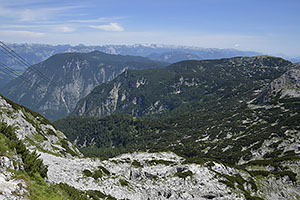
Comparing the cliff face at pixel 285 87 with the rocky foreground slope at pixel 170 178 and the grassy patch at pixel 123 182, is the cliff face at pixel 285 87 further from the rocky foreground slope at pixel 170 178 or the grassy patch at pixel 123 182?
the grassy patch at pixel 123 182

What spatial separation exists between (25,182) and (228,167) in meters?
49.5

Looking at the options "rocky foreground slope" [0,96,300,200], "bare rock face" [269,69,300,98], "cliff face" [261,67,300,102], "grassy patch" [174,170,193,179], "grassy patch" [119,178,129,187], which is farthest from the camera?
"bare rock face" [269,69,300,98]

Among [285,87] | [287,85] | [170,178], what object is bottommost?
[170,178]

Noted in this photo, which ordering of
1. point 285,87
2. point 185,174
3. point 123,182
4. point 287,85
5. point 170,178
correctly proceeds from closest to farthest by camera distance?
point 123,182
point 185,174
point 170,178
point 285,87
point 287,85

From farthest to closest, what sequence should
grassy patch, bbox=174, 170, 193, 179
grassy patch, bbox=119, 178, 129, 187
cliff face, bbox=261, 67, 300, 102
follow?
cliff face, bbox=261, 67, 300, 102, grassy patch, bbox=174, 170, 193, 179, grassy patch, bbox=119, 178, 129, 187

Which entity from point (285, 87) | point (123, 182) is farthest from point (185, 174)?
point (285, 87)

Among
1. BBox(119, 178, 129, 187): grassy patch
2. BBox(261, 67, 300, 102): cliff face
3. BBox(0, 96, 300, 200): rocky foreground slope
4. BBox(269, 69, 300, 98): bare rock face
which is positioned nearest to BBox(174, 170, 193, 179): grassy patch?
BBox(0, 96, 300, 200): rocky foreground slope

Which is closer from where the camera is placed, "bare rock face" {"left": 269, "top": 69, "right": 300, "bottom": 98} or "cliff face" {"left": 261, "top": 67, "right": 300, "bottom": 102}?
"cliff face" {"left": 261, "top": 67, "right": 300, "bottom": 102}

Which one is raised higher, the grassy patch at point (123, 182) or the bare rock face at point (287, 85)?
the bare rock face at point (287, 85)

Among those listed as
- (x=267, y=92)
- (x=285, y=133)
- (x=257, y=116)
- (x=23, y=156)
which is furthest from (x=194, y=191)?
(x=267, y=92)

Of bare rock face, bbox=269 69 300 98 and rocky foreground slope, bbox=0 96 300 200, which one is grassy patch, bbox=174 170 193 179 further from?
bare rock face, bbox=269 69 300 98

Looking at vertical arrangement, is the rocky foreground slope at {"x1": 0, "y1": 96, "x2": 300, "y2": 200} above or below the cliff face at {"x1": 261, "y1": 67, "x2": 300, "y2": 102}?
below

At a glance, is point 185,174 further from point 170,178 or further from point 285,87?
point 285,87

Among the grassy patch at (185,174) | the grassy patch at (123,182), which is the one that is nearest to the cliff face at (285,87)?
the grassy patch at (185,174)
